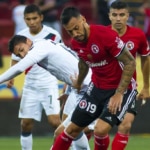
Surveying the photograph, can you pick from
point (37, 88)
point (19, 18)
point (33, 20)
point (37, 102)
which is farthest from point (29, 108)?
point (19, 18)

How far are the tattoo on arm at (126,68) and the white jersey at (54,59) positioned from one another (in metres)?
0.96

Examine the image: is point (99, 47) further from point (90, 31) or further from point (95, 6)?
point (95, 6)

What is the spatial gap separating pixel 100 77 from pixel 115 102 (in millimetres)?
487

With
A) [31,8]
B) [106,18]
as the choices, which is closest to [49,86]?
[31,8]

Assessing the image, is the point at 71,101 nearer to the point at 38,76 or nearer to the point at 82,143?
the point at 82,143

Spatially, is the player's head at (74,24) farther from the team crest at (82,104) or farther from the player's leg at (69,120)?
the player's leg at (69,120)

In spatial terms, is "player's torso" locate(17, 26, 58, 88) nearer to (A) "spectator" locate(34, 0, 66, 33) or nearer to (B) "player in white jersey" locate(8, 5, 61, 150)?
(B) "player in white jersey" locate(8, 5, 61, 150)

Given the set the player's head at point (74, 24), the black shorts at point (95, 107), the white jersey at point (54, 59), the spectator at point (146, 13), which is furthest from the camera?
the spectator at point (146, 13)

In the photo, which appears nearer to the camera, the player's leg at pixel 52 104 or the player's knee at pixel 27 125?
the player's knee at pixel 27 125

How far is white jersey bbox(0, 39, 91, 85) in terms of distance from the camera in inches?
391

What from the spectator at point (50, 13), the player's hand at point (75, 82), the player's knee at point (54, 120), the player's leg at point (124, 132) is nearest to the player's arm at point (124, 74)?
the player's leg at point (124, 132)

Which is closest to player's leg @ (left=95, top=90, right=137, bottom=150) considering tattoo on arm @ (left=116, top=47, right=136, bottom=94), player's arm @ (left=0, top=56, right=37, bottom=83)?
tattoo on arm @ (left=116, top=47, right=136, bottom=94)

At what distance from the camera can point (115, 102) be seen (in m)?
9.68

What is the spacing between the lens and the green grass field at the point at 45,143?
1340cm
